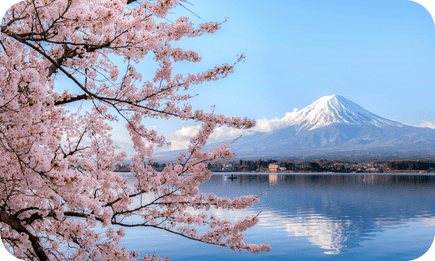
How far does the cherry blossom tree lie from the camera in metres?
2.34

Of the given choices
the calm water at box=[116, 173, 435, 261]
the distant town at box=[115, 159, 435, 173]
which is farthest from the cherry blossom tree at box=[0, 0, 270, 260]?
the distant town at box=[115, 159, 435, 173]

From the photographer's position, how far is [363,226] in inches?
985

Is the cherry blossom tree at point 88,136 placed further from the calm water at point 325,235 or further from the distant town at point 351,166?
the distant town at point 351,166

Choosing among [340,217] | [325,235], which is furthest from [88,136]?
[340,217]

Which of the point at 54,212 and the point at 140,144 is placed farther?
the point at 140,144

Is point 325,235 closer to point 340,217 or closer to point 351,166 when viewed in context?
point 340,217

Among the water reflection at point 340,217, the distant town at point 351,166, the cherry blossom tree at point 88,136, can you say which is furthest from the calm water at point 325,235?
the distant town at point 351,166

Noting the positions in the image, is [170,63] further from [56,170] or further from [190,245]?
[190,245]

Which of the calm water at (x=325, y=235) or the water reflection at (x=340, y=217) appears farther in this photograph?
the water reflection at (x=340, y=217)

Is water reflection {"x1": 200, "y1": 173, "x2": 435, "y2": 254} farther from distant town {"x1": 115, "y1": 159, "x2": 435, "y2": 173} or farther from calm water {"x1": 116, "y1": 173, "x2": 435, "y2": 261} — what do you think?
distant town {"x1": 115, "y1": 159, "x2": 435, "y2": 173}

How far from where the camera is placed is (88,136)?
199 inches

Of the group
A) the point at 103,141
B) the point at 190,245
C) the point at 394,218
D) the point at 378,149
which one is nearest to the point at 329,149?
the point at 378,149

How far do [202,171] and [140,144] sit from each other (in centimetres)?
76

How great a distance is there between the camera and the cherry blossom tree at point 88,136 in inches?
92.2
